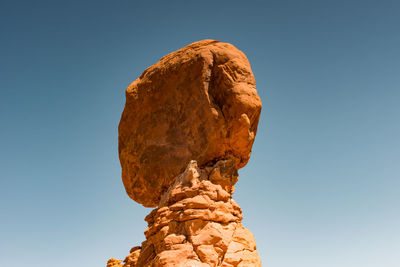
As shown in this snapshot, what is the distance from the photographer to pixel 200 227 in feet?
18.5

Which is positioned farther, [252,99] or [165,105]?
[165,105]

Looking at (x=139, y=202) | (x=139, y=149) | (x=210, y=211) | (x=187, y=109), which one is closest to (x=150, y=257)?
(x=210, y=211)

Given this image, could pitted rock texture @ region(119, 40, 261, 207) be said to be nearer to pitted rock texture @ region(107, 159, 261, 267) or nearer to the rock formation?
the rock formation

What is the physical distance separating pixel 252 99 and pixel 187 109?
137 cm

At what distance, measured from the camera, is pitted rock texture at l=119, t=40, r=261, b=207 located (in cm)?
679

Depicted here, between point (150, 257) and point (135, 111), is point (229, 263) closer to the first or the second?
point (150, 257)

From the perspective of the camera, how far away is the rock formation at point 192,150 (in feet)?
18.6

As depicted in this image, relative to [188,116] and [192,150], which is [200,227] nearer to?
[192,150]

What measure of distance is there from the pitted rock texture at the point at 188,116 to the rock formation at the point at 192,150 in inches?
0.8

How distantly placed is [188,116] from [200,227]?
243 centimetres

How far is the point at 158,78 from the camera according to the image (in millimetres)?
7691

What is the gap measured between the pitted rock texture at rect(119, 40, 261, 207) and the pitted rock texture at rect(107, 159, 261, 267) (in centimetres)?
49

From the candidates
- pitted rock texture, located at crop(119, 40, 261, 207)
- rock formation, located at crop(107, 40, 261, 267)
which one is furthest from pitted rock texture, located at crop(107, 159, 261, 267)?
pitted rock texture, located at crop(119, 40, 261, 207)

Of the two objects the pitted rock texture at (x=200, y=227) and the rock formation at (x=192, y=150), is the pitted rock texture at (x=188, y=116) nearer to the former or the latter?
the rock formation at (x=192, y=150)
